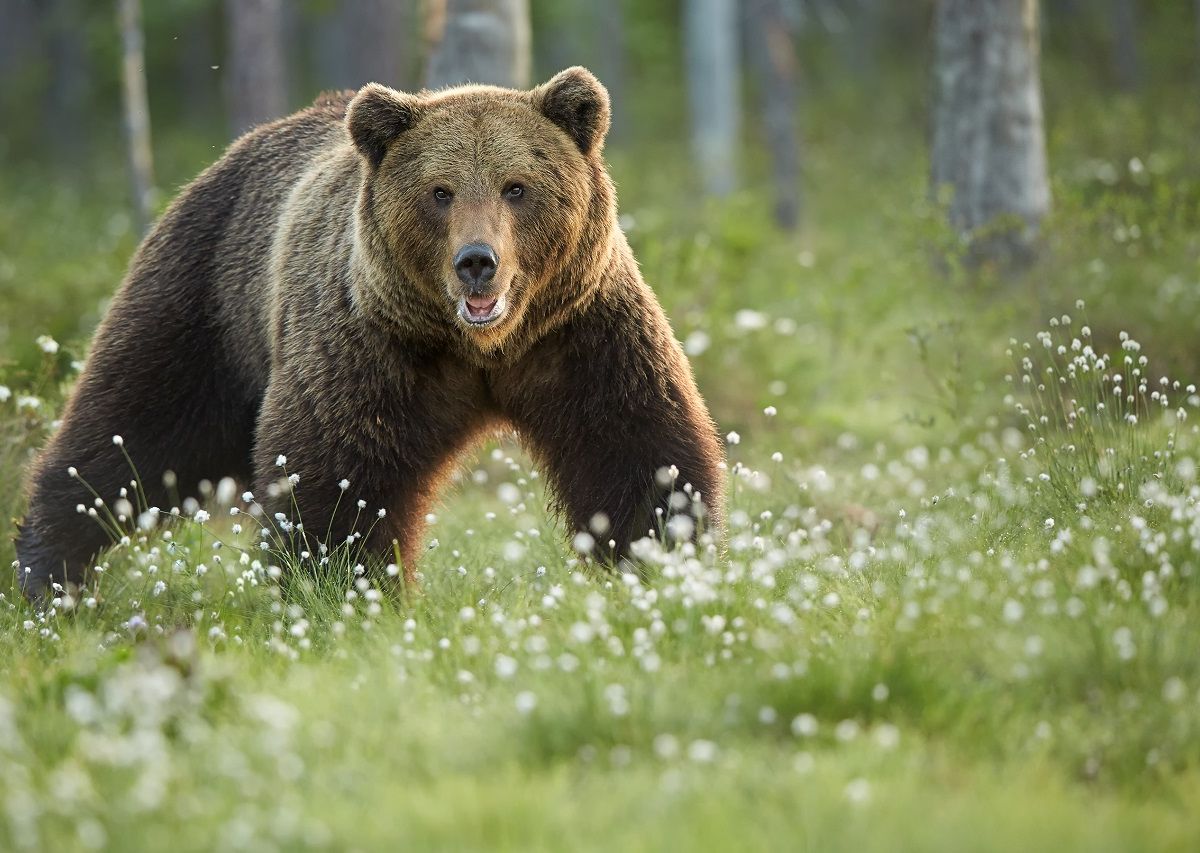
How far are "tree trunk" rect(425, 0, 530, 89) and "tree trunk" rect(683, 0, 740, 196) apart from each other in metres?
12.7

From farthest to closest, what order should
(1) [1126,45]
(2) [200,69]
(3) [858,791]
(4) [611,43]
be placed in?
(2) [200,69], (4) [611,43], (1) [1126,45], (3) [858,791]

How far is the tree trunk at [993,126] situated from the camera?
9.68 meters

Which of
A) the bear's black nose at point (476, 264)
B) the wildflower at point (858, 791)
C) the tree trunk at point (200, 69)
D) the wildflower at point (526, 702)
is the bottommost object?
the tree trunk at point (200, 69)

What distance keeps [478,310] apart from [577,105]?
1.00 meters

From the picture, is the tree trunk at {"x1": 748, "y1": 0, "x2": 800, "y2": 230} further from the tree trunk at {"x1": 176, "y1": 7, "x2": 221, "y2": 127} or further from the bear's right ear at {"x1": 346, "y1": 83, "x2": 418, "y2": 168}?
the tree trunk at {"x1": 176, "y1": 7, "x2": 221, "y2": 127}

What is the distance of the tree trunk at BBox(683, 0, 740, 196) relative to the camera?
22.5 m

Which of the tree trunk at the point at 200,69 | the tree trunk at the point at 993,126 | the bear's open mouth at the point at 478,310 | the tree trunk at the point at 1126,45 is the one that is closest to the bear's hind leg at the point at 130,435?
the bear's open mouth at the point at 478,310

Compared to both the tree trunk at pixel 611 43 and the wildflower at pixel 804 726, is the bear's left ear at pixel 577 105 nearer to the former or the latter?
the wildflower at pixel 804 726

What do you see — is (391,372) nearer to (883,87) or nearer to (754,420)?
(754,420)

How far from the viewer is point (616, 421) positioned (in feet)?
17.4

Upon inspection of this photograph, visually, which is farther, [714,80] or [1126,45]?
[1126,45]

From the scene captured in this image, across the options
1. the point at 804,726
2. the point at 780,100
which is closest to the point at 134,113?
the point at 780,100

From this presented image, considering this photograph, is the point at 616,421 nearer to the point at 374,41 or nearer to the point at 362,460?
the point at 362,460

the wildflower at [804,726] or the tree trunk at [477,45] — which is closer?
the wildflower at [804,726]
